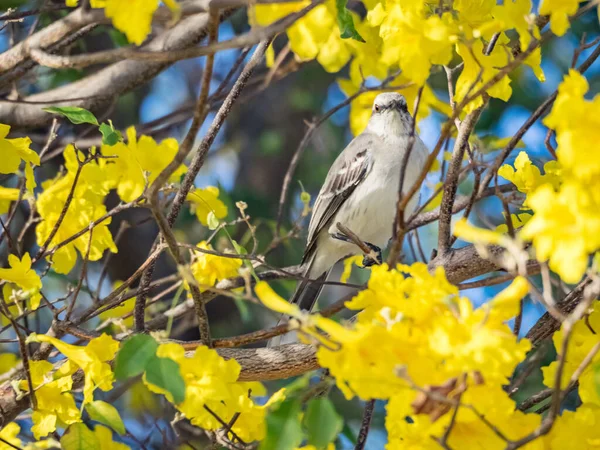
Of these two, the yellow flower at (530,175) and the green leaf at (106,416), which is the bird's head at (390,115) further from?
the green leaf at (106,416)

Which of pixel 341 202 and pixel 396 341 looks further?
pixel 341 202

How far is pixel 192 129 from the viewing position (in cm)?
173

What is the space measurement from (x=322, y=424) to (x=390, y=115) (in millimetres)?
2812

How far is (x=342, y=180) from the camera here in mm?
4211

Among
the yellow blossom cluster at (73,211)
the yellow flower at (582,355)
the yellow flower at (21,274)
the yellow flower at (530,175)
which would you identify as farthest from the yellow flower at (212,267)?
the yellow flower at (582,355)

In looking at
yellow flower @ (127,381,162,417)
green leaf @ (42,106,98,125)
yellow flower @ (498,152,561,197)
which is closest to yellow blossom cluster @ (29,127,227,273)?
green leaf @ (42,106,98,125)

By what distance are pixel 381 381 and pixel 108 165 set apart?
166 cm

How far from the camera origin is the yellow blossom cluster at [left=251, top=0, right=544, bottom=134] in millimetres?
1871

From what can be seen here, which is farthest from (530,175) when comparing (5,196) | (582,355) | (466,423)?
(5,196)

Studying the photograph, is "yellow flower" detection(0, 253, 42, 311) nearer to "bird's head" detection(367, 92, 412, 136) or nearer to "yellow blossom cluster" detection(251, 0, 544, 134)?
"yellow blossom cluster" detection(251, 0, 544, 134)

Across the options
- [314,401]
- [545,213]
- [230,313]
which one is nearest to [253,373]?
[314,401]

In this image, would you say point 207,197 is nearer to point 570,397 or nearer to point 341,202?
point 341,202

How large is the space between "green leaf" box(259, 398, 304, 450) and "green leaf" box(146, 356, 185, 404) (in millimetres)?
216

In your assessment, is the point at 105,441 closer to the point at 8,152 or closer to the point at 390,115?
the point at 8,152
